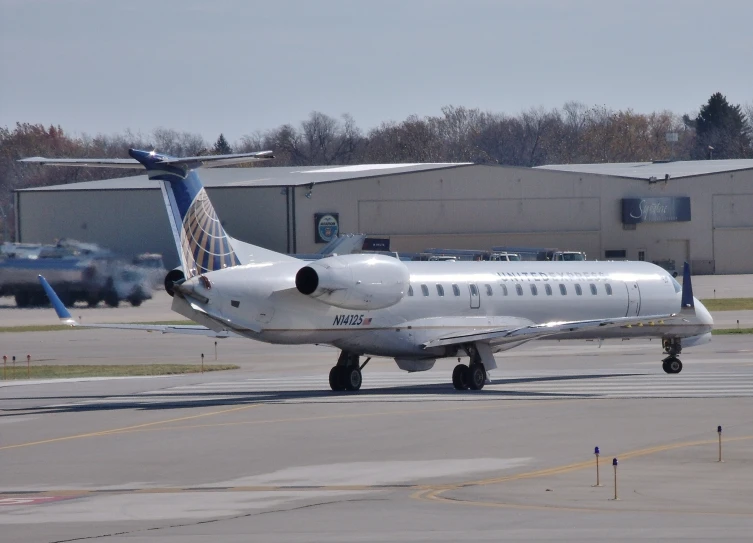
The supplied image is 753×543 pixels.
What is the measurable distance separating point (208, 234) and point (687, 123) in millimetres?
164232

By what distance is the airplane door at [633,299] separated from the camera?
36.6 meters

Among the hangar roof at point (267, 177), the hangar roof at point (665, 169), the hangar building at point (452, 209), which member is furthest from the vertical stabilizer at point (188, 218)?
the hangar roof at point (665, 169)

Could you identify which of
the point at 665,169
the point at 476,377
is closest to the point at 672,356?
the point at 476,377

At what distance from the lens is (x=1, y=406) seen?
99.6ft

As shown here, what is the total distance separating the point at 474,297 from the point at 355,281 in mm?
4546

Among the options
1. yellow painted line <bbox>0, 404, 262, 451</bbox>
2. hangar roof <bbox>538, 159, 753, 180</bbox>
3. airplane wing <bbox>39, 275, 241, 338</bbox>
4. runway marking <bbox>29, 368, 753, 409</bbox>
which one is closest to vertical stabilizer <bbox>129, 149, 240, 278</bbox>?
airplane wing <bbox>39, 275, 241, 338</bbox>

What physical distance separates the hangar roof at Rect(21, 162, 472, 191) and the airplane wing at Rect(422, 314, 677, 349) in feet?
149

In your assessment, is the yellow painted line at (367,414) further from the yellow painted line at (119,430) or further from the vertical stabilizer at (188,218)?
the vertical stabilizer at (188,218)

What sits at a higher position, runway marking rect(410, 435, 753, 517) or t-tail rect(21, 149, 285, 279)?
t-tail rect(21, 149, 285, 279)

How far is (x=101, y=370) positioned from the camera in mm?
41031

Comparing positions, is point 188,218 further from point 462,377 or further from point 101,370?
point 101,370

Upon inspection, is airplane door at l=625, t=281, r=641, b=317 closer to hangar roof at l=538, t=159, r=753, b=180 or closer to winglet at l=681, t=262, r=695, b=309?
winglet at l=681, t=262, r=695, b=309

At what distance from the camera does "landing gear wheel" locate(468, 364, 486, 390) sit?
106 ft

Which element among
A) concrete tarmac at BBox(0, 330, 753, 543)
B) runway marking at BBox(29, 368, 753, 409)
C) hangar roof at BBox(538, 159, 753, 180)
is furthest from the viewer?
hangar roof at BBox(538, 159, 753, 180)
